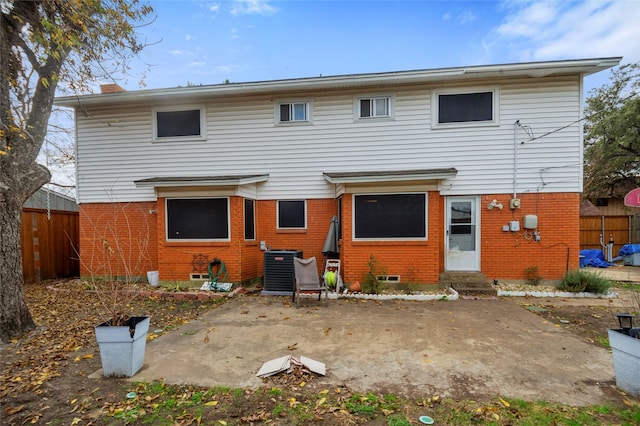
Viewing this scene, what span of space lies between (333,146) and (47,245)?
34.3 feet

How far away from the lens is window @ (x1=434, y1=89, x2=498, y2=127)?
859 centimetres

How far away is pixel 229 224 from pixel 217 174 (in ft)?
6.76

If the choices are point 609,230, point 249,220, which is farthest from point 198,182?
point 609,230

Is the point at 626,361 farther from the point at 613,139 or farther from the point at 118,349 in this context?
the point at 613,139

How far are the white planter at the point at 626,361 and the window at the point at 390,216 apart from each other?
15.6 feet

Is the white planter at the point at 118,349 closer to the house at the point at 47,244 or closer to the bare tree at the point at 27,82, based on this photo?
the bare tree at the point at 27,82

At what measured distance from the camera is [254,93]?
366 inches

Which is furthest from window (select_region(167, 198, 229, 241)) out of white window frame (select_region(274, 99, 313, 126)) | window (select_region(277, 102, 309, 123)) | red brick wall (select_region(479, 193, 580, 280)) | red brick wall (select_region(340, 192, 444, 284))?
red brick wall (select_region(479, 193, 580, 280))

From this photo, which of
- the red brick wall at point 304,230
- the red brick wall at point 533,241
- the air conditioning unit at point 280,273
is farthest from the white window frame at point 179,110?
the red brick wall at point 533,241

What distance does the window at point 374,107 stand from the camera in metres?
9.05

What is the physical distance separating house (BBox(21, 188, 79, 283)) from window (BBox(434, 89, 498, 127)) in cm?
1180

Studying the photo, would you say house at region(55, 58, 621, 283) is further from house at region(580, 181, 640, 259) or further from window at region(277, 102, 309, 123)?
house at region(580, 181, 640, 259)

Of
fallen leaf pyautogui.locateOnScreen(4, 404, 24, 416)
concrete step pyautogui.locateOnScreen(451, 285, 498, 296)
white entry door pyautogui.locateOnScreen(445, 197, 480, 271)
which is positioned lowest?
concrete step pyautogui.locateOnScreen(451, 285, 498, 296)

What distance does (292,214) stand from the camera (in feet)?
31.1
